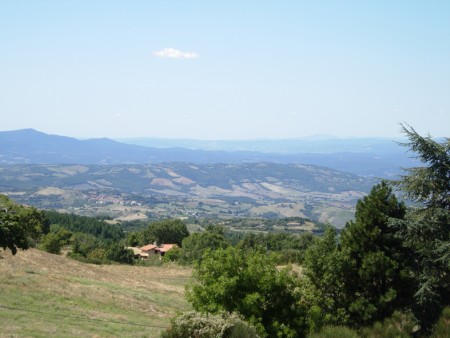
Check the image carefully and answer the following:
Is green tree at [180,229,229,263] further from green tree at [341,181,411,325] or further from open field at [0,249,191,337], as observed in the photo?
green tree at [341,181,411,325]

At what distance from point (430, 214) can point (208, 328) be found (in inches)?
377

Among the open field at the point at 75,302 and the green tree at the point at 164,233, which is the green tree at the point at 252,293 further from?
the green tree at the point at 164,233

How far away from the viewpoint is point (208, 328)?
13516mm

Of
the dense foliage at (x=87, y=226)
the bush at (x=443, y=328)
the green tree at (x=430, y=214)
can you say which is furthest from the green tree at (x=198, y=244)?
the bush at (x=443, y=328)

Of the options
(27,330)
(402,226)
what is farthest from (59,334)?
(402,226)

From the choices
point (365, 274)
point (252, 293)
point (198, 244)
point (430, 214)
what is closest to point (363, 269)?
point (365, 274)

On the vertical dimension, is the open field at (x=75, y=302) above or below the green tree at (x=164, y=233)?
above

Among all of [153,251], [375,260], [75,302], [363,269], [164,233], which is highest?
[375,260]

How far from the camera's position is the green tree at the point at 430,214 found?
17.5m

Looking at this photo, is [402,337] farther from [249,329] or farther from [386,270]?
[386,270]

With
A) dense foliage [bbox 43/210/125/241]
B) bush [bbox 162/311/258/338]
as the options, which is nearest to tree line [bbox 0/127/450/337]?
bush [bbox 162/311/258/338]

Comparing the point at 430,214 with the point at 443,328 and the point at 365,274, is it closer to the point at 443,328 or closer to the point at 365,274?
the point at 365,274

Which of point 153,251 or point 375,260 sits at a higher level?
point 375,260

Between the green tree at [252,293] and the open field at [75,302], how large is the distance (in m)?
4.02
